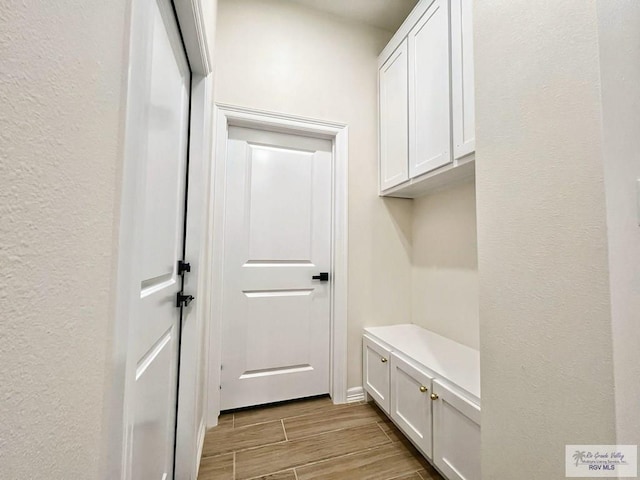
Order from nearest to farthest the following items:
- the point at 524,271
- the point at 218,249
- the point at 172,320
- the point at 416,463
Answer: the point at 524,271
the point at 172,320
the point at 416,463
the point at 218,249

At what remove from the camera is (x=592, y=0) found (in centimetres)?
68

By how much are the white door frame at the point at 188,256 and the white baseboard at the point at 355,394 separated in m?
0.95

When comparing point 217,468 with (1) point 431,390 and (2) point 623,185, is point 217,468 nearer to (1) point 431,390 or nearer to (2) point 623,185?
(1) point 431,390

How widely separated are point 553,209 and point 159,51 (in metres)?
1.26

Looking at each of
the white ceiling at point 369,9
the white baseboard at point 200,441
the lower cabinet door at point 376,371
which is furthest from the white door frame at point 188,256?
the white ceiling at point 369,9

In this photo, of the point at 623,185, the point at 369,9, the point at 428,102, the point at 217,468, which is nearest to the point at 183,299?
the point at 217,468

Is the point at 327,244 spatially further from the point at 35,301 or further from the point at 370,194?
the point at 35,301

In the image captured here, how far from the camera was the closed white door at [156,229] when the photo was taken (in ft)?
1.85

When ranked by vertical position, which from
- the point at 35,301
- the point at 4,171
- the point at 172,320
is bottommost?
the point at 172,320

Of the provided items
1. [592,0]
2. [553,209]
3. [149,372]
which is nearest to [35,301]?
[149,372]

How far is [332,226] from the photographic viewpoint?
6.70 ft

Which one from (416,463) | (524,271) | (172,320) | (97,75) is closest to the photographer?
(97,75)

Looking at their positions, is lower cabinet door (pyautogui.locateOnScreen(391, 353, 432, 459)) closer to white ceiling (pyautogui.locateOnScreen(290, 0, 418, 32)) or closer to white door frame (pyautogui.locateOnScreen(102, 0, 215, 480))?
white door frame (pyautogui.locateOnScreen(102, 0, 215, 480))

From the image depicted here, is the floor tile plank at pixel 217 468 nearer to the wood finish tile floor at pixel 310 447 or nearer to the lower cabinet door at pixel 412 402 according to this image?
the wood finish tile floor at pixel 310 447
